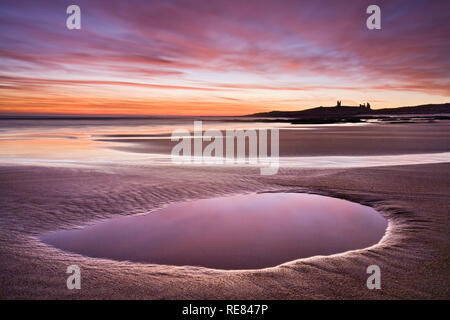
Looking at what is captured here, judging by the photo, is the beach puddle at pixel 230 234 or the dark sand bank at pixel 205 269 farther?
the beach puddle at pixel 230 234

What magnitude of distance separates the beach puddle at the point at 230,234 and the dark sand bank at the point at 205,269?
0.84 ft

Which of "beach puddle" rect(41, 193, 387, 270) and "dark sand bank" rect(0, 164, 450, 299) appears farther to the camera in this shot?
"beach puddle" rect(41, 193, 387, 270)

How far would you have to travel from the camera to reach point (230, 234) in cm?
534

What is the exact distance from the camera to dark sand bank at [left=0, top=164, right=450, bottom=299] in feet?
11.9

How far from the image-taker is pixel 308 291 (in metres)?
3.59

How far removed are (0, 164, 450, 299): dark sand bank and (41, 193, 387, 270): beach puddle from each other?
25 centimetres

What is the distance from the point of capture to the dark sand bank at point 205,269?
3.62 meters

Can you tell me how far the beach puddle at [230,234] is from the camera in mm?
4531

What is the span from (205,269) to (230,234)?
1290mm

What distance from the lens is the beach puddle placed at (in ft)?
14.9

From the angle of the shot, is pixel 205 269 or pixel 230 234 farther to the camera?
pixel 230 234
